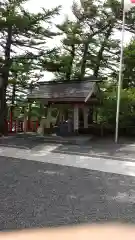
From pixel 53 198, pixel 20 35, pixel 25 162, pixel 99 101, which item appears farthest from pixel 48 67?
pixel 53 198

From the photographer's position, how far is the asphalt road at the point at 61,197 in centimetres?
399

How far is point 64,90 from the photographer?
15383 millimetres

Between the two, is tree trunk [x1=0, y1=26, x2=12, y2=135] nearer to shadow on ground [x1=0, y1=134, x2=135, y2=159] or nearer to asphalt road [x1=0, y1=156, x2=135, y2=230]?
shadow on ground [x1=0, y1=134, x2=135, y2=159]

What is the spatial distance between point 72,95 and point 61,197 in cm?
961

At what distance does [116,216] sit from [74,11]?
→ 1720 centimetres

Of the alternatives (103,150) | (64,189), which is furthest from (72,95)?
(64,189)

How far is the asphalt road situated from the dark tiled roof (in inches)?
285

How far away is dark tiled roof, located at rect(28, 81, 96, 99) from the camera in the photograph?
1436 cm

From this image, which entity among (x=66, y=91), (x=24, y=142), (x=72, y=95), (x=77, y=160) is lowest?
(x=77, y=160)

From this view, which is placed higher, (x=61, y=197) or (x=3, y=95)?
(x=3, y=95)

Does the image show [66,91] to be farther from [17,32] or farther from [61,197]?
[61,197]

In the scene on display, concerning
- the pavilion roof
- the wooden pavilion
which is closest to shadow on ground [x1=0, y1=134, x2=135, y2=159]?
the wooden pavilion

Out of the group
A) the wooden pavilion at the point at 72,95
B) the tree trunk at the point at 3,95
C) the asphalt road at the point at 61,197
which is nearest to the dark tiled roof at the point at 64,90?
the wooden pavilion at the point at 72,95

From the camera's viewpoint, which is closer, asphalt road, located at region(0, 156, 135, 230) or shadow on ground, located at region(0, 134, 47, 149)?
asphalt road, located at region(0, 156, 135, 230)
